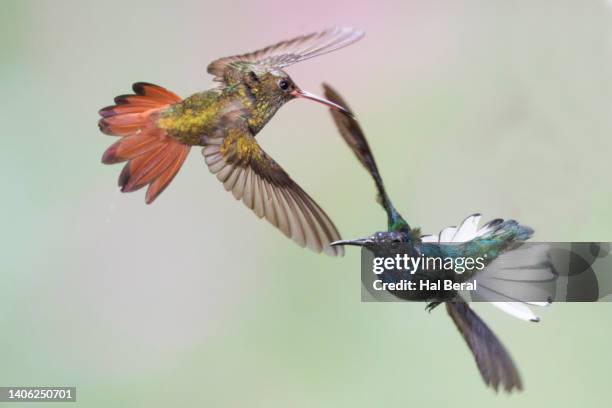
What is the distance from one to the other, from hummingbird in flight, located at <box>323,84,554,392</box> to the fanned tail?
23 centimetres

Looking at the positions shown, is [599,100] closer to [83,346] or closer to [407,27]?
[407,27]

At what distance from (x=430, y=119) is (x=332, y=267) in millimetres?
301

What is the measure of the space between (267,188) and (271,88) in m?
0.13

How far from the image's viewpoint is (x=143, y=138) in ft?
3.20

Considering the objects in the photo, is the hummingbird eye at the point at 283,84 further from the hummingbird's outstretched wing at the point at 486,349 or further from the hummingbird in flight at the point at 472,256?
the hummingbird's outstretched wing at the point at 486,349

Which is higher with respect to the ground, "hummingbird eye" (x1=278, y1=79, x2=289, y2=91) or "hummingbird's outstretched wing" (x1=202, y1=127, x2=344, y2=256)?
"hummingbird eye" (x1=278, y1=79, x2=289, y2=91)

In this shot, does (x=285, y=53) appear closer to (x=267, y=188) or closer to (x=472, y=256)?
(x=267, y=188)

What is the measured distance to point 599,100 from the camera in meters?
1.27

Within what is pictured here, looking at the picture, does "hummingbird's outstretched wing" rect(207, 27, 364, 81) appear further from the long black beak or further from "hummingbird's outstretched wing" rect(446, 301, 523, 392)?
"hummingbird's outstretched wing" rect(446, 301, 523, 392)

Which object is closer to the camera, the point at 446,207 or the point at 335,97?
the point at 335,97

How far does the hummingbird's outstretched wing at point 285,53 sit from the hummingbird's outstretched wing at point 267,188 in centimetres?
10

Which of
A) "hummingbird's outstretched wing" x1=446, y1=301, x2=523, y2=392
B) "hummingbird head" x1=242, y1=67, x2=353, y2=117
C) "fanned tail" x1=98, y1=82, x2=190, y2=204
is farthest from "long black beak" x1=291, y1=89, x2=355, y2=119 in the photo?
"hummingbird's outstretched wing" x1=446, y1=301, x2=523, y2=392

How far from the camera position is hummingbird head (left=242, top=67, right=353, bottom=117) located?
93 cm

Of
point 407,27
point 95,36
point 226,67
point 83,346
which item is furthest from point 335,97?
point 83,346
